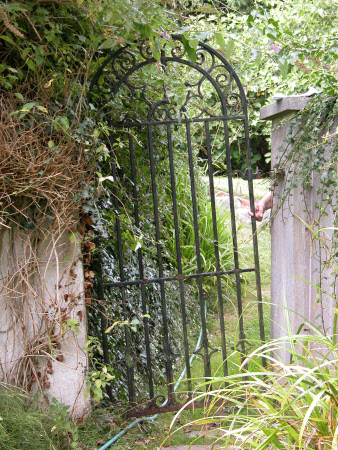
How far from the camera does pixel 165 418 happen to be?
10.9ft

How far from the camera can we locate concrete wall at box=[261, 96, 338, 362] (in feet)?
9.53

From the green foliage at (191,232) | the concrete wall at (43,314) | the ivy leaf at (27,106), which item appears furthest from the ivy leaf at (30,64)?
the green foliage at (191,232)

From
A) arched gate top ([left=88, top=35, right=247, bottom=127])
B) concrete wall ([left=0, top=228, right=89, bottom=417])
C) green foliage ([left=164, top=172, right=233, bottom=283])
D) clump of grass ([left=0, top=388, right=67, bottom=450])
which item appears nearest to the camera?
clump of grass ([left=0, top=388, right=67, bottom=450])

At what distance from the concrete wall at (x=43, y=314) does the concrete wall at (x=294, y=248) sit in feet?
4.35

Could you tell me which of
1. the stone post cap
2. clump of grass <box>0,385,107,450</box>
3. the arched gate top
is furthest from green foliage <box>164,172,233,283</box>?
clump of grass <box>0,385,107,450</box>

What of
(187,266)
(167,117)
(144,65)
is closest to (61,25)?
(144,65)

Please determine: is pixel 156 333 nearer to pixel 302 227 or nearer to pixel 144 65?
pixel 302 227

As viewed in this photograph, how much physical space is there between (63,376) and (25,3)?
2077 mm

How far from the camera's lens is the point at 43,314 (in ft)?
8.43

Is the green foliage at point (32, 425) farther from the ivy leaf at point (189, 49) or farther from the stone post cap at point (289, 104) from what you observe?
the stone post cap at point (289, 104)

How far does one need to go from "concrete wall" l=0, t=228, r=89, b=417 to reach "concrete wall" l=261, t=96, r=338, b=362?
133cm

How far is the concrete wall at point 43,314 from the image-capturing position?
2.57m

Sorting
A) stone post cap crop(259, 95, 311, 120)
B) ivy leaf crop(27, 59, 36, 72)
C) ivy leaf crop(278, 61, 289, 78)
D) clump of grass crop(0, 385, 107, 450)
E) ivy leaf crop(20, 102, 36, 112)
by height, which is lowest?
clump of grass crop(0, 385, 107, 450)

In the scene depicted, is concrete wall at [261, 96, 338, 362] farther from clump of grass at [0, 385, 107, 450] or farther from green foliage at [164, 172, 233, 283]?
green foliage at [164, 172, 233, 283]
